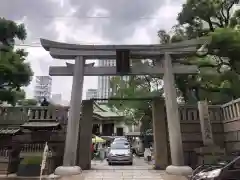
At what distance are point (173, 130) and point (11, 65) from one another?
852cm

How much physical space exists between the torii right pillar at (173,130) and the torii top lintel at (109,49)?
54cm

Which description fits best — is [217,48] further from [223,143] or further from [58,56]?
[58,56]

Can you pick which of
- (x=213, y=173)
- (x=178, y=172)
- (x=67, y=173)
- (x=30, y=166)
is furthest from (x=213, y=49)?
(x=30, y=166)

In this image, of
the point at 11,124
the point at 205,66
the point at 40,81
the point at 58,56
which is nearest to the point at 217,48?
the point at 205,66

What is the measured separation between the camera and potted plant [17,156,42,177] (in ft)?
34.1

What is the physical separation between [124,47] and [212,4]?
26.9 ft

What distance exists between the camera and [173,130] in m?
11.0

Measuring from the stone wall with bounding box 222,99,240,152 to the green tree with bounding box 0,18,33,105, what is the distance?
10.6 meters

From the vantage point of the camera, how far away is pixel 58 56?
39.1ft

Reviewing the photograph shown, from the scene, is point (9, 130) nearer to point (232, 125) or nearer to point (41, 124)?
point (41, 124)

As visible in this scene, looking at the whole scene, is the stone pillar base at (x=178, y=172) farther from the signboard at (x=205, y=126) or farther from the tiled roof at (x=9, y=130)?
the tiled roof at (x=9, y=130)

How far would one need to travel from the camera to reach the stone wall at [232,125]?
37.8ft

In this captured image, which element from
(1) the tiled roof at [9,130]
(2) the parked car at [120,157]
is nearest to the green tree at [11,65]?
(1) the tiled roof at [9,130]

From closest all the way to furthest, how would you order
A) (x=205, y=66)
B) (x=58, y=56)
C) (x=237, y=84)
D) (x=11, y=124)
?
(x=58, y=56)
(x=11, y=124)
(x=237, y=84)
(x=205, y=66)
